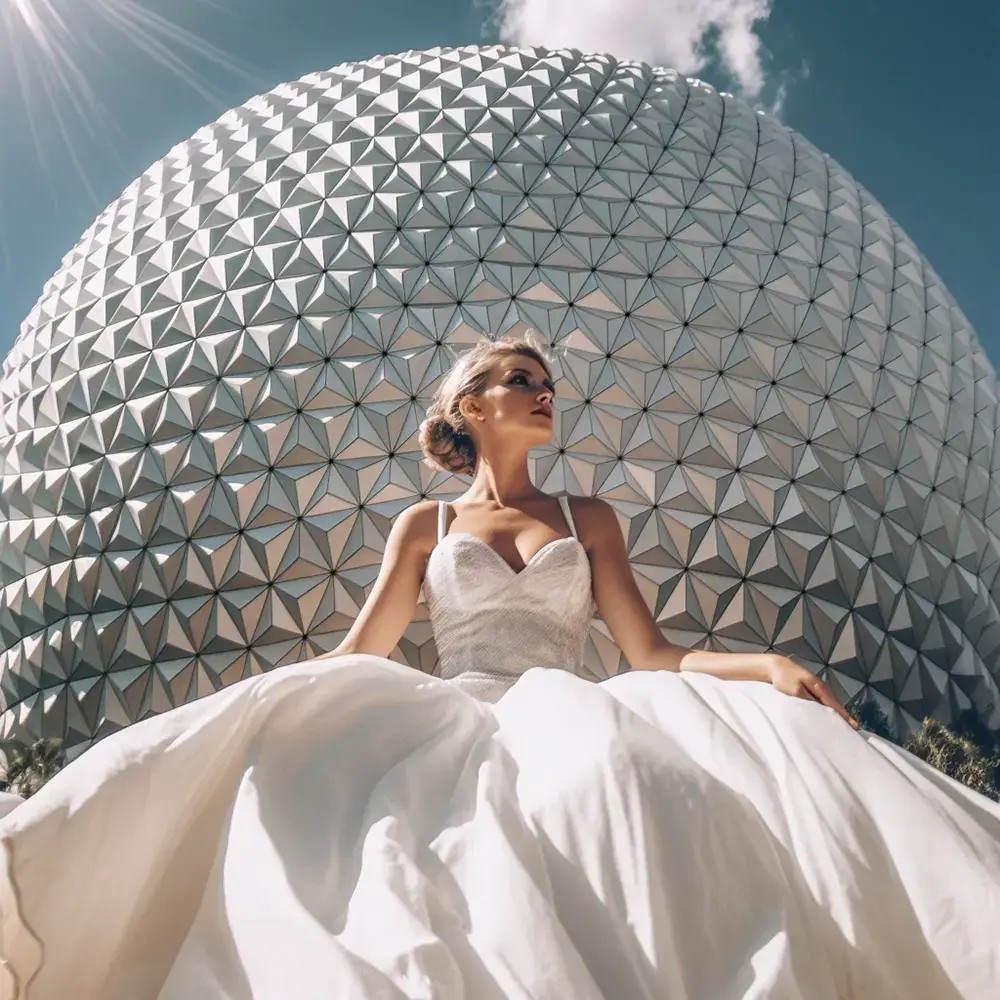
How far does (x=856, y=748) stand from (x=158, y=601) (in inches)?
533

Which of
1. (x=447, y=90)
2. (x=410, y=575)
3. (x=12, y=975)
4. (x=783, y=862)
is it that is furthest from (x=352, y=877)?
(x=447, y=90)

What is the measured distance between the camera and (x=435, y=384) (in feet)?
45.6

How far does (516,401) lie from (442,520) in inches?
20.8

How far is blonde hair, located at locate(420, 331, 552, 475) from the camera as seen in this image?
134 inches

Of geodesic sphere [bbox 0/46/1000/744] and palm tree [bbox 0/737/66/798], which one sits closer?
palm tree [bbox 0/737/66/798]

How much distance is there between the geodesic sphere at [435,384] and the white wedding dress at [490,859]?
1103 cm

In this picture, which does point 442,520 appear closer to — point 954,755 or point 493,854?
point 493,854

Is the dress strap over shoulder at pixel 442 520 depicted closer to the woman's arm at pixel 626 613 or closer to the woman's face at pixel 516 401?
the woman's face at pixel 516 401

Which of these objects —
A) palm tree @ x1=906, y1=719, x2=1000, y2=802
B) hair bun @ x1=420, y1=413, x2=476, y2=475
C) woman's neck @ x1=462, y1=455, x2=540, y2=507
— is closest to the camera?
woman's neck @ x1=462, y1=455, x2=540, y2=507

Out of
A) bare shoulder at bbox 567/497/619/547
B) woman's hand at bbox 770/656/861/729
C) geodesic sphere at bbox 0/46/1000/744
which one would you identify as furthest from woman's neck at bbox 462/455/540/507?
geodesic sphere at bbox 0/46/1000/744

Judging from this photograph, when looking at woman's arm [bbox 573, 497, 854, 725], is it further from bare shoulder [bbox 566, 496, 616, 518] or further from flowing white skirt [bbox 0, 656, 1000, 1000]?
flowing white skirt [bbox 0, 656, 1000, 1000]

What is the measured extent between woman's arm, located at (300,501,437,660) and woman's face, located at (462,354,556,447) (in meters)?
0.40

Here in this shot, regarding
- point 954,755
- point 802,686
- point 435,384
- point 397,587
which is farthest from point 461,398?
point 954,755

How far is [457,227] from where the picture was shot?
593 inches
